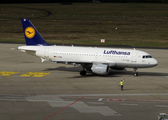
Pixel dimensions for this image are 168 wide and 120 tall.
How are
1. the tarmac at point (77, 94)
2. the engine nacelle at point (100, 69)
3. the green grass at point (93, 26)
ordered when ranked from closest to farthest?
the tarmac at point (77, 94) < the engine nacelle at point (100, 69) < the green grass at point (93, 26)

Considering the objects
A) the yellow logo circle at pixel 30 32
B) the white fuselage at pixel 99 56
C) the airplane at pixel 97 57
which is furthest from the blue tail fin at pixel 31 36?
the white fuselage at pixel 99 56

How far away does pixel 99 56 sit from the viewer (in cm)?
4834

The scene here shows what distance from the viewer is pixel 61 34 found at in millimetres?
120438

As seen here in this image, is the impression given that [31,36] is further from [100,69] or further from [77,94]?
[77,94]

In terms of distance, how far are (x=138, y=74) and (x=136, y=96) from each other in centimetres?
1540

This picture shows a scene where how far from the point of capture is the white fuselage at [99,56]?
47.1 metres

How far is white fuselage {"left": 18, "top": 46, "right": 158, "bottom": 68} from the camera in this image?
47094 millimetres

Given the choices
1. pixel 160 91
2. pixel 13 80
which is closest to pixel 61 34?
pixel 13 80

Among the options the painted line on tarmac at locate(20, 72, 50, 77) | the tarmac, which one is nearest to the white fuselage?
the tarmac

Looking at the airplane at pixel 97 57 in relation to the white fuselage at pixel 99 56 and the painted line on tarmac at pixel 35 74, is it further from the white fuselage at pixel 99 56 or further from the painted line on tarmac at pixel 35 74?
the painted line on tarmac at pixel 35 74

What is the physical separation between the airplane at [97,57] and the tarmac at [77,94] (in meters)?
1.96

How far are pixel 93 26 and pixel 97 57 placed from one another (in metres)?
93.0

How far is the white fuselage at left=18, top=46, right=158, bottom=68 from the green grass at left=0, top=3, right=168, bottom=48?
150ft

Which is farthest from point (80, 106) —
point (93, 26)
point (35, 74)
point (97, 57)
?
point (93, 26)
